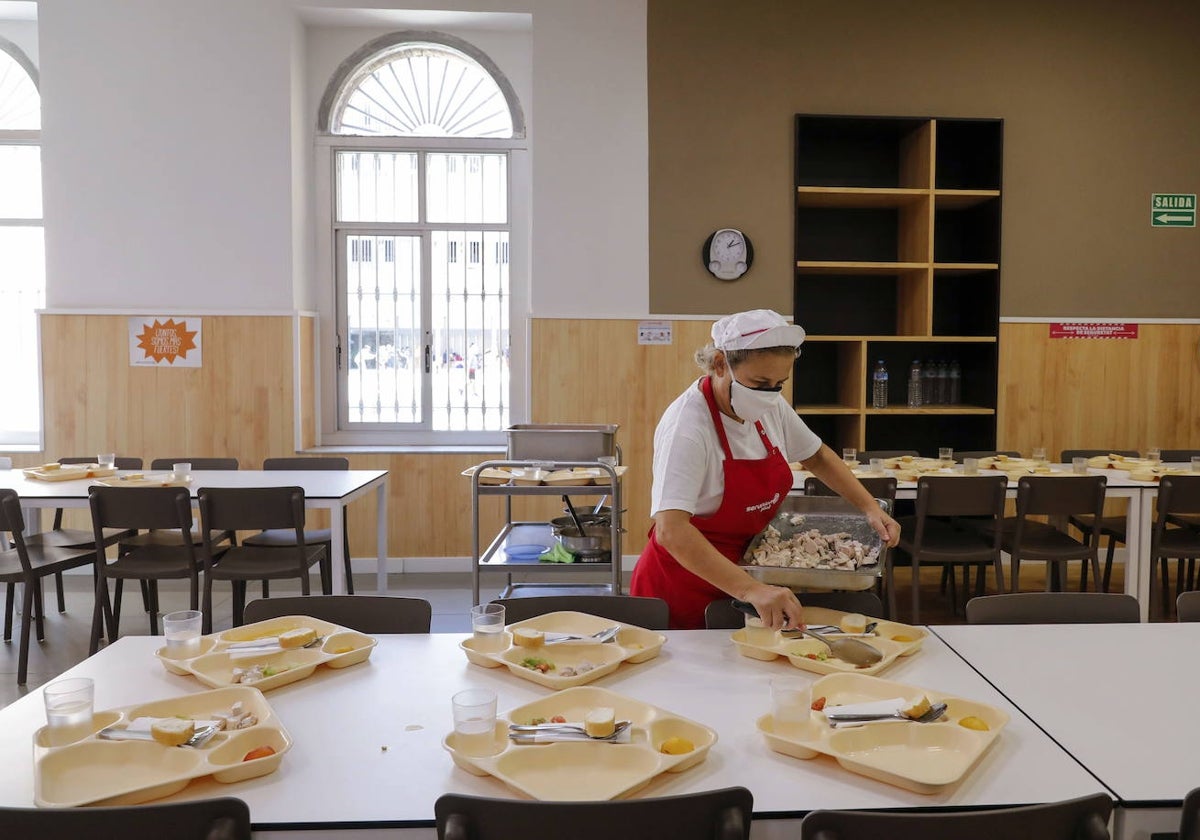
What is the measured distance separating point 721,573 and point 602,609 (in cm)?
37

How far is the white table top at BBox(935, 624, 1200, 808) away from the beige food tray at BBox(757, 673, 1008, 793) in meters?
0.17

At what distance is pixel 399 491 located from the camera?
609 cm

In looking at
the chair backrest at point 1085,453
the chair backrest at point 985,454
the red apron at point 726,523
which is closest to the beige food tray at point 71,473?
the red apron at point 726,523

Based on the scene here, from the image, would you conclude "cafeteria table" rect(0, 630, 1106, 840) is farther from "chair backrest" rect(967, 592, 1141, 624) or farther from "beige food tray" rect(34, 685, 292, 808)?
"chair backrest" rect(967, 592, 1141, 624)

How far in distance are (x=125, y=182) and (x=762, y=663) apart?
5432 millimetres

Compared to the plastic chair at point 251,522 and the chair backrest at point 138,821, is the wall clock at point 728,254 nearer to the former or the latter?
the plastic chair at point 251,522

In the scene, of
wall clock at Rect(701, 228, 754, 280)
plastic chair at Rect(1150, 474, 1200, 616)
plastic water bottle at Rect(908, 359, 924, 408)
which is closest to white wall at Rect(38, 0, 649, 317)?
wall clock at Rect(701, 228, 754, 280)

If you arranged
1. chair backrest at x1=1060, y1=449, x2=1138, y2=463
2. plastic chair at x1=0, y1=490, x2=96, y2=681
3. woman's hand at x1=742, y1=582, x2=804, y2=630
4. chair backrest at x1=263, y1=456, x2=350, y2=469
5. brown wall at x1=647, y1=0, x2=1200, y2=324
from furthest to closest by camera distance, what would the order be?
brown wall at x1=647, y1=0, x2=1200, y2=324 → chair backrest at x1=1060, y1=449, x2=1138, y2=463 → chair backrest at x1=263, y1=456, x2=350, y2=469 → plastic chair at x1=0, y1=490, x2=96, y2=681 → woman's hand at x1=742, y1=582, x2=804, y2=630

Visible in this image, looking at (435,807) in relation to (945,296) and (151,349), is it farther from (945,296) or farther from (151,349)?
(945,296)

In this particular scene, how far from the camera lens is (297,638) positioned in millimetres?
2111

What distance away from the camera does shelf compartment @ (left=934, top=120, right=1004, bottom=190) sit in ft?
20.1

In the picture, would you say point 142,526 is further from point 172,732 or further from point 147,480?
point 172,732

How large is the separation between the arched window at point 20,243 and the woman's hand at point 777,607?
5.81m

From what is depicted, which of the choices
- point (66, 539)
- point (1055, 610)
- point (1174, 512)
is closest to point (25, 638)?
point (66, 539)
